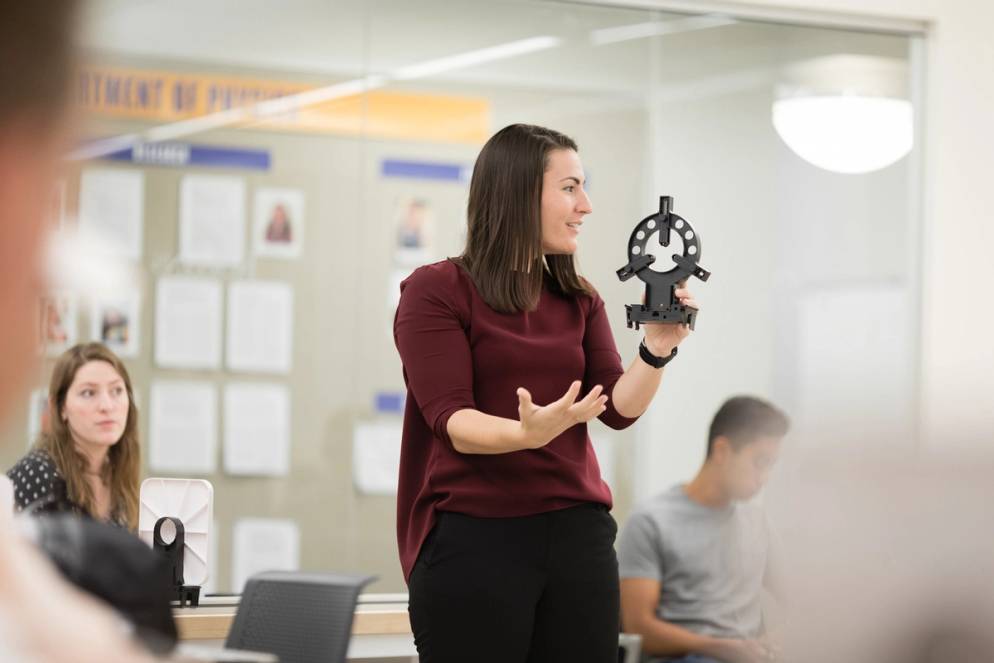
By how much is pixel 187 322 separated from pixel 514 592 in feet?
7.86

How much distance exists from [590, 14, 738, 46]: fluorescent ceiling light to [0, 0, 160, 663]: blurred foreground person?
4366 millimetres

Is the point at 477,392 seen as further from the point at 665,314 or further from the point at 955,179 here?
the point at 955,179

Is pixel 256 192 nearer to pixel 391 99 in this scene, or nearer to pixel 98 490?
pixel 391 99

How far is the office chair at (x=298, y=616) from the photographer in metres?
2.46

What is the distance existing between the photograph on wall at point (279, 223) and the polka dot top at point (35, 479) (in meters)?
1.36

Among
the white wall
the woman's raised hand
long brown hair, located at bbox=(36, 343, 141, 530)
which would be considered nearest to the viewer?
the woman's raised hand

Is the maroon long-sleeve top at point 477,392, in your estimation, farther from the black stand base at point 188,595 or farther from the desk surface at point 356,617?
the black stand base at point 188,595

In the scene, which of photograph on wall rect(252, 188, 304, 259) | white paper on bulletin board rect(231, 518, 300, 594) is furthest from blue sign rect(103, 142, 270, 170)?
white paper on bulletin board rect(231, 518, 300, 594)

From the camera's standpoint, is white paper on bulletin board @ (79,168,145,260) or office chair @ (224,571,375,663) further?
white paper on bulletin board @ (79,168,145,260)

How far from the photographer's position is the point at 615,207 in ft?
15.5

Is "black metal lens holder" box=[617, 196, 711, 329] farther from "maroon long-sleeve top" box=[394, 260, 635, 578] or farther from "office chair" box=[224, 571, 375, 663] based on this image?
"office chair" box=[224, 571, 375, 663]

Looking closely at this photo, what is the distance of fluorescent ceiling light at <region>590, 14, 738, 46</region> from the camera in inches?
187

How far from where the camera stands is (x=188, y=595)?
9.95 feet

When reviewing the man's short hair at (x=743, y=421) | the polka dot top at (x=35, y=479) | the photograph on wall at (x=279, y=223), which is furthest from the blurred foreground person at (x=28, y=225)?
the photograph on wall at (x=279, y=223)
